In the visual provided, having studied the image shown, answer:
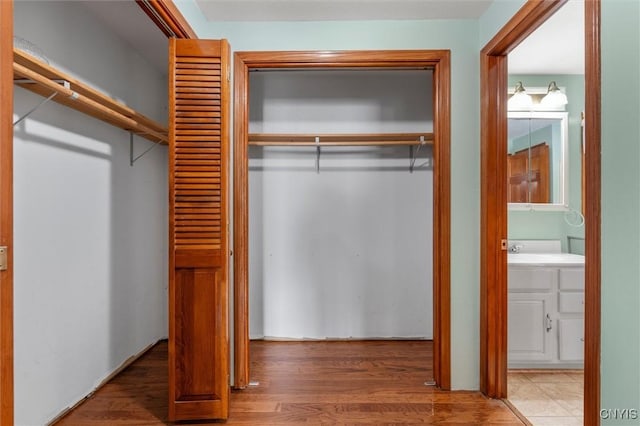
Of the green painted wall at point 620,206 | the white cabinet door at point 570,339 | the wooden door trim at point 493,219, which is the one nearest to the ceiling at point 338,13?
the wooden door trim at point 493,219

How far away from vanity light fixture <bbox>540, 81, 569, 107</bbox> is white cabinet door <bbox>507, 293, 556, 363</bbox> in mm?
1586

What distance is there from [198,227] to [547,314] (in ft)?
8.07

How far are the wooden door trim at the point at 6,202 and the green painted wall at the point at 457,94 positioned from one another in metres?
1.58

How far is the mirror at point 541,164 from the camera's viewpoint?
3.12 meters

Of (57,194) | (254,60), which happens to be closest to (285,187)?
(254,60)

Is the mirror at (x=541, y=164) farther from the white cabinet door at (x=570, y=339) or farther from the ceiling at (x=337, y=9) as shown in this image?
the ceiling at (x=337, y=9)

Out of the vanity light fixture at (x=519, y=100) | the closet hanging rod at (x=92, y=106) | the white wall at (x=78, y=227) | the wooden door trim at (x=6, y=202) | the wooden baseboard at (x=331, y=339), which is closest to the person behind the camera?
the wooden door trim at (x=6, y=202)

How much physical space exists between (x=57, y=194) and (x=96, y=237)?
440mm

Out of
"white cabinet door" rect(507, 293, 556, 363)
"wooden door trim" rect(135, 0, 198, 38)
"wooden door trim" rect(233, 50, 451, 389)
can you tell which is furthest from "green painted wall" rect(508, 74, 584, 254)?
"wooden door trim" rect(135, 0, 198, 38)

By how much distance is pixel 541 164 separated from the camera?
3123 mm

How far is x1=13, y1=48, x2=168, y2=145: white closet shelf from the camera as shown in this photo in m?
1.56

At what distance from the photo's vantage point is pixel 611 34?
4.31 feet

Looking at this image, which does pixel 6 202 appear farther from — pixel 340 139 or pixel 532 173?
pixel 532 173

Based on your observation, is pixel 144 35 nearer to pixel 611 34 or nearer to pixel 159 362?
pixel 159 362
